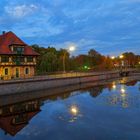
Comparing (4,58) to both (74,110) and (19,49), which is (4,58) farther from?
(74,110)

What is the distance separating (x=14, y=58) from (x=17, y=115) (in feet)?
101

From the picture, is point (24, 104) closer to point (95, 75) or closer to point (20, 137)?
point (20, 137)

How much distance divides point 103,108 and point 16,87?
19.3m

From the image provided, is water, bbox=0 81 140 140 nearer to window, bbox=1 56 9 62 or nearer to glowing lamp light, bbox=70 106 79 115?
glowing lamp light, bbox=70 106 79 115

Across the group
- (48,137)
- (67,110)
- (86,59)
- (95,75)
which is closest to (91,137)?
(48,137)

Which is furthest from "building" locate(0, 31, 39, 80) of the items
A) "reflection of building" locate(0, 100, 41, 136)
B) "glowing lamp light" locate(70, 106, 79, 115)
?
"glowing lamp light" locate(70, 106, 79, 115)

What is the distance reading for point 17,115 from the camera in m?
30.0

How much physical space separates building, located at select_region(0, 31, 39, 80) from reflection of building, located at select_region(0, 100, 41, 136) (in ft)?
67.7

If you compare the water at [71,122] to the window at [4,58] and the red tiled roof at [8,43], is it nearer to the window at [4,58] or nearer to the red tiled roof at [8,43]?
the window at [4,58]

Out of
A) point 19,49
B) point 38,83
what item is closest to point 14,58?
point 19,49

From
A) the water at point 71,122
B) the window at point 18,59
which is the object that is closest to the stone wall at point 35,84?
the water at point 71,122

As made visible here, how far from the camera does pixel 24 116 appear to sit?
96.3ft

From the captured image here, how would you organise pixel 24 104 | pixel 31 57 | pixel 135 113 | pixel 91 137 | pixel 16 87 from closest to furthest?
pixel 91 137, pixel 135 113, pixel 24 104, pixel 16 87, pixel 31 57

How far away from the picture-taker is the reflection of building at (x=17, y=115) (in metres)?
24.3
